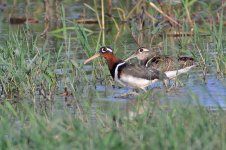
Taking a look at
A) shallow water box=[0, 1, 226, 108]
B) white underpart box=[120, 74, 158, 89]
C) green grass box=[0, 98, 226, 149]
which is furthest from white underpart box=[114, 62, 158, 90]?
green grass box=[0, 98, 226, 149]

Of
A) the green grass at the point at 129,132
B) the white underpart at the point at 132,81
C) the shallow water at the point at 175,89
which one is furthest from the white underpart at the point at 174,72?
the green grass at the point at 129,132

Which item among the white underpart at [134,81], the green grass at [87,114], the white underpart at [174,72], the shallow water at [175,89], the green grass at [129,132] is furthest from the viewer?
the white underpart at [174,72]

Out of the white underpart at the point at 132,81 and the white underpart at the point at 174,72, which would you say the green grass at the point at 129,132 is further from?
the white underpart at the point at 174,72

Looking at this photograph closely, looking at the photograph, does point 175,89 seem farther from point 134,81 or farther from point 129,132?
point 129,132

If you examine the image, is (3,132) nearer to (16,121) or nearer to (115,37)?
(16,121)

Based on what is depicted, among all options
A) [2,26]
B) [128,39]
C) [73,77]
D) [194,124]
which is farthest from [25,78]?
[2,26]

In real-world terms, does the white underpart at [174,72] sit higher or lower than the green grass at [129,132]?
higher

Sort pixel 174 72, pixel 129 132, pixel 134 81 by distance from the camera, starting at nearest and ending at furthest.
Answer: pixel 129 132, pixel 134 81, pixel 174 72

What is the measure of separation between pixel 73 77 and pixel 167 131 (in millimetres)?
4136

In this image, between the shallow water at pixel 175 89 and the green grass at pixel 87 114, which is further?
the shallow water at pixel 175 89

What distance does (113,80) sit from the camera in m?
10.5

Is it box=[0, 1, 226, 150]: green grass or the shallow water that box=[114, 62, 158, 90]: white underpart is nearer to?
the shallow water

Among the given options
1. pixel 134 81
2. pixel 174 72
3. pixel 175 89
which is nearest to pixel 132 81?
pixel 134 81

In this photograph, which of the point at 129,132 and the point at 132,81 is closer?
the point at 129,132
